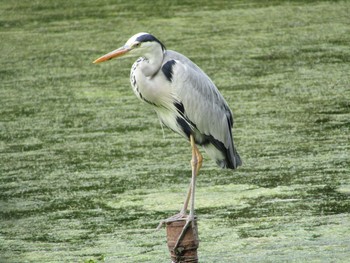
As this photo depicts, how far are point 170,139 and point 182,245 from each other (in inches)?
101

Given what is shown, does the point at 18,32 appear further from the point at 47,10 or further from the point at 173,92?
the point at 173,92

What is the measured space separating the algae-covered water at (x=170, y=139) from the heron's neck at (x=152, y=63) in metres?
0.69

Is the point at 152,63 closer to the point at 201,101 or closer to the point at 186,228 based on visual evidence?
the point at 201,101

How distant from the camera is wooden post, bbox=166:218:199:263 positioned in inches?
122

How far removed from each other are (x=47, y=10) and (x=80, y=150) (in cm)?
424

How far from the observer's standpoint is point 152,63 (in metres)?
3.48

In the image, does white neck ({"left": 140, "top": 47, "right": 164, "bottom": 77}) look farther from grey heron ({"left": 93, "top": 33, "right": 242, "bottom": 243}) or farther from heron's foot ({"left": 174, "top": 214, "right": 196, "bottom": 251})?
heron's foot ({"left": 174, "top": 214, "right": 196, "bottom": 251})

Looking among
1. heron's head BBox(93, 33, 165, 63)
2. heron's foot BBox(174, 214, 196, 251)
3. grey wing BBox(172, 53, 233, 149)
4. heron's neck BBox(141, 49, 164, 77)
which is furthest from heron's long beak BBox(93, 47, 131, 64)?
heron's foot BBox(174, 214, 196, 251)

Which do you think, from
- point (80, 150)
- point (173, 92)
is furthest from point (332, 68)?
point (173, 92)

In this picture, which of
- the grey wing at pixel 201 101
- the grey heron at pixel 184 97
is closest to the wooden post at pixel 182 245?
the grey heron at pixel 184 97

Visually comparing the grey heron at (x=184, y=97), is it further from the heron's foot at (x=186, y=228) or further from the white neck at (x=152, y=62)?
the heron's foot at (x=186, y=228)

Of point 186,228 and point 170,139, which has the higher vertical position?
point 186,228

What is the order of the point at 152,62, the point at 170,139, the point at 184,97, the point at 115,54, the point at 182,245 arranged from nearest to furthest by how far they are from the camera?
the point at 182,245
the point at 115,54
the point at 152,62
the point at 184,97
the point at 170,139

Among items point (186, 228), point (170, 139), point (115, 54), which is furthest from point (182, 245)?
point (170, 139)
